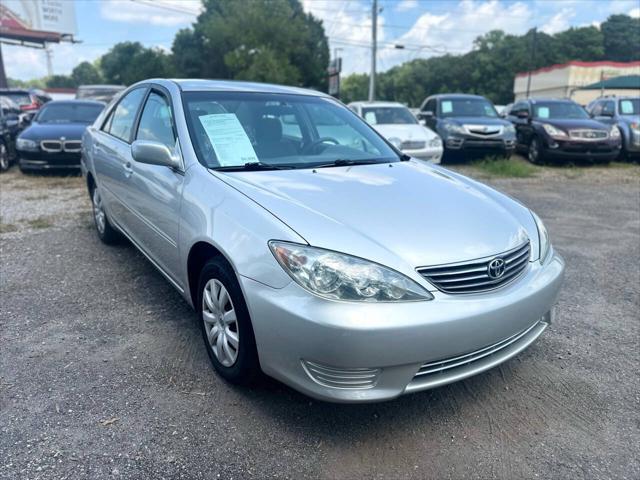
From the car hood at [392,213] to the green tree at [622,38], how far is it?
70.0 m

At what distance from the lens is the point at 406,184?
2.91 m

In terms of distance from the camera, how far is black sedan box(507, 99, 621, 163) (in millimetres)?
11211

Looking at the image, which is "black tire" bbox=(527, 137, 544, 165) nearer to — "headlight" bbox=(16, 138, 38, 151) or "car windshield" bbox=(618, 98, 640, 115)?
"car windshield" bbox=(618, 98, 640, 115)

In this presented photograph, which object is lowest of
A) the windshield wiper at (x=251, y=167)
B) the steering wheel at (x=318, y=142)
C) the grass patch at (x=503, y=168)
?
the grass patch at (x=503, y=168)

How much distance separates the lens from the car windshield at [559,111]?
12.2 meters

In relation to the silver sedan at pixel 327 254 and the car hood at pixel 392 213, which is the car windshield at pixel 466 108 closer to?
the silver sedan at pixel 327 254

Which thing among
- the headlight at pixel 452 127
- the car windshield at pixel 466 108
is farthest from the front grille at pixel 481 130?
the car windshield at pixel 466 108

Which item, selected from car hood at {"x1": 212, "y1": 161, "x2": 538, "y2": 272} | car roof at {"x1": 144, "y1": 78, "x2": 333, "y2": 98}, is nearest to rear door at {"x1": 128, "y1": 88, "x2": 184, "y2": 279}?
car roof at {"x1": 144, "y1": 78, "x2": 333, "y2": 98}

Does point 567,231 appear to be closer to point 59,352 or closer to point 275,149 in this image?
point 275,149

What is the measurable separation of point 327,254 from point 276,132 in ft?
5.01

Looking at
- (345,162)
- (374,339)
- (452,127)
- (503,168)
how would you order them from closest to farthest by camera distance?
(374,339)
(345,162)
(503,168)
(452,127)

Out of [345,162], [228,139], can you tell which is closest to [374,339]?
[345,162]

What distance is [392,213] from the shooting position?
244 cm

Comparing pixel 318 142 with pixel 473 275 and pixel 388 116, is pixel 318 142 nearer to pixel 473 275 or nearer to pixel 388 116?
pixel 473 275
